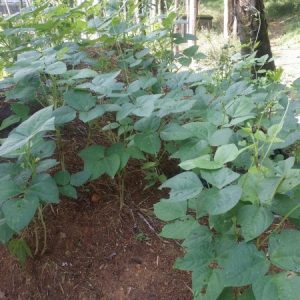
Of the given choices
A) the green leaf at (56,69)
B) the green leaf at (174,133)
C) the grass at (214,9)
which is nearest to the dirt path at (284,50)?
the grass at (214,9)

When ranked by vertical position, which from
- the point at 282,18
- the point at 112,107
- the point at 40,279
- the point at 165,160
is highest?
the point at 112,107

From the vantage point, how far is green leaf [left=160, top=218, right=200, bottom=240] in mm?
875

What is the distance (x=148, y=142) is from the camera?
1132 millimetres

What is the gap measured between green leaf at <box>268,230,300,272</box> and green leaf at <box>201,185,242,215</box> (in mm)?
100

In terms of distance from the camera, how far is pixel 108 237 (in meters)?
1.24

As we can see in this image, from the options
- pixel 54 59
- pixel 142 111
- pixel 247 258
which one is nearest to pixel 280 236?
pixel 247 258

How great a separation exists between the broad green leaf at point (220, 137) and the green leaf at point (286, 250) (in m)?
0.31

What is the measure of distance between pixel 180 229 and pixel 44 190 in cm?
34

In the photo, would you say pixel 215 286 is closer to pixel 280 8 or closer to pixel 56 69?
pixel 56 69

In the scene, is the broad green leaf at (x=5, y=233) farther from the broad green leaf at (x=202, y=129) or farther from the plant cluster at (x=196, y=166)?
the broad green leaf at (x=202, y=129)

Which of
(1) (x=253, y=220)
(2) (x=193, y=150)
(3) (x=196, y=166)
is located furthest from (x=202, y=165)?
(2) (x=193, y=150)

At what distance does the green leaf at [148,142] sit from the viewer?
112cm

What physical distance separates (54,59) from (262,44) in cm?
185

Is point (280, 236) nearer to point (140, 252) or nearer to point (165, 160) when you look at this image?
point (140, 252)
